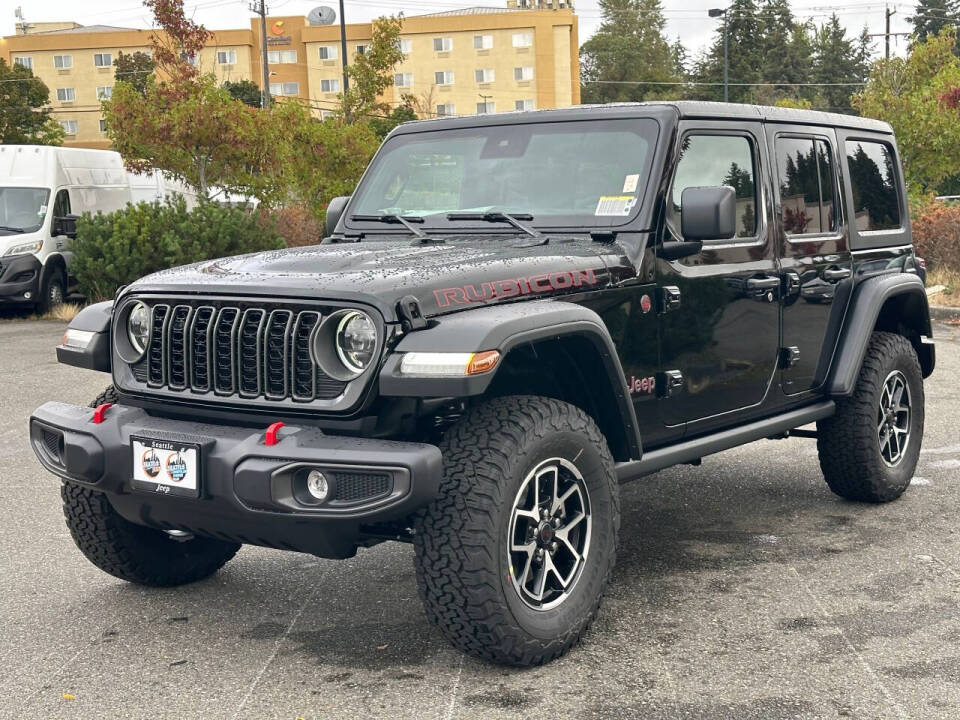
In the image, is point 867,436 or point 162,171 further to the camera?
point 162,171

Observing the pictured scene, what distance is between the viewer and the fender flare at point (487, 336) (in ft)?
12.2

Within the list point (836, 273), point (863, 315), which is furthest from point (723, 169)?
point (863, 315)

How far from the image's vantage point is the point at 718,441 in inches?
203

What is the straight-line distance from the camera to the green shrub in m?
16.7

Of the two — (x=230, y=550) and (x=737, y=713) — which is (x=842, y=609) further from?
(x=230, y=550)

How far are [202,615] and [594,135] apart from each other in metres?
2.51

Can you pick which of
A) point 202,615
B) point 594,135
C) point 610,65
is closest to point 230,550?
point 202,615

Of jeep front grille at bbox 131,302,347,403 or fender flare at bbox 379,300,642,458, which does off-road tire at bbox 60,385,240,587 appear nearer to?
jeep front grille at bbox 131,302,347,403

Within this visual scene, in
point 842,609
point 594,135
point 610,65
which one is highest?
point 610,65

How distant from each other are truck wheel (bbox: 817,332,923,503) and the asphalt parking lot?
160 millimetres

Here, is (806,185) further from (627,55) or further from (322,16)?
(627,55)

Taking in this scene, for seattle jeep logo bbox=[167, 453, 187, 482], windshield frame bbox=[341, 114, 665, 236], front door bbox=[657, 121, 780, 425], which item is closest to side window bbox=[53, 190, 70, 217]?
windshield frame bbox=[341, 114, 665, 236]

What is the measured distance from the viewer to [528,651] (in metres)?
4.02

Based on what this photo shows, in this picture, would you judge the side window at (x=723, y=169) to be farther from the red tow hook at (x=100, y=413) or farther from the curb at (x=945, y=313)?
the curb at (x=945, y=313)
